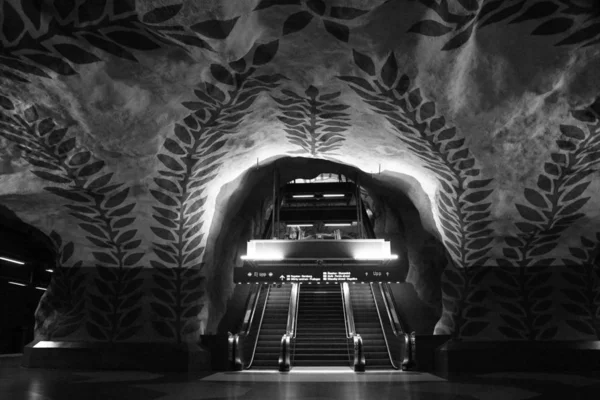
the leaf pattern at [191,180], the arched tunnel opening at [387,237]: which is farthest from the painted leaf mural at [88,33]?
the arched tunnel opening at [387,237]

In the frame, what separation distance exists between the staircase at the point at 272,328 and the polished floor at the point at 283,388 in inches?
144

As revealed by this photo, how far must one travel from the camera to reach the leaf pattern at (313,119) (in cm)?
605

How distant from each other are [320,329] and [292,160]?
4559 millimetres

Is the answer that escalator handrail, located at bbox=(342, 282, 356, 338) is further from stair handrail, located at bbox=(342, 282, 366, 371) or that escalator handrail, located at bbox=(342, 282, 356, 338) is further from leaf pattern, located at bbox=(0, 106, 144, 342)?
leaf pattern, located at bbox=(0, 106, 144, 342)

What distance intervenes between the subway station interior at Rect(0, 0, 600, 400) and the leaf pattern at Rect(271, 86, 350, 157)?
4cm

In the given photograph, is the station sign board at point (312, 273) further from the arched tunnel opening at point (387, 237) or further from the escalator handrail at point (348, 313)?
the escalator handrail at point (348, 313)

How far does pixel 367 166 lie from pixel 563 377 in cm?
461

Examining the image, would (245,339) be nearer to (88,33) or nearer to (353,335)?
(353,335)

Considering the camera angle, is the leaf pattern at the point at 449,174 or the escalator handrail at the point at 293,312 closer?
the leaf pattern at the point at 449,174

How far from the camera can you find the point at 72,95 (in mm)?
5570

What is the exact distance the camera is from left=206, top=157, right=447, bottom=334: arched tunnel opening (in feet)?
34.9

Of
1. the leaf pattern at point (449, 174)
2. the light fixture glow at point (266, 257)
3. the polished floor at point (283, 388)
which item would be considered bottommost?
the polished floor at point (283, 388)

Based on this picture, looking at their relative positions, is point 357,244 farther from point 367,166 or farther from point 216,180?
point 216,180

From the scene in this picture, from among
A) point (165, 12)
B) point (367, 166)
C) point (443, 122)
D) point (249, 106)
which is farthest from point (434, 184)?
point (165, 12)
